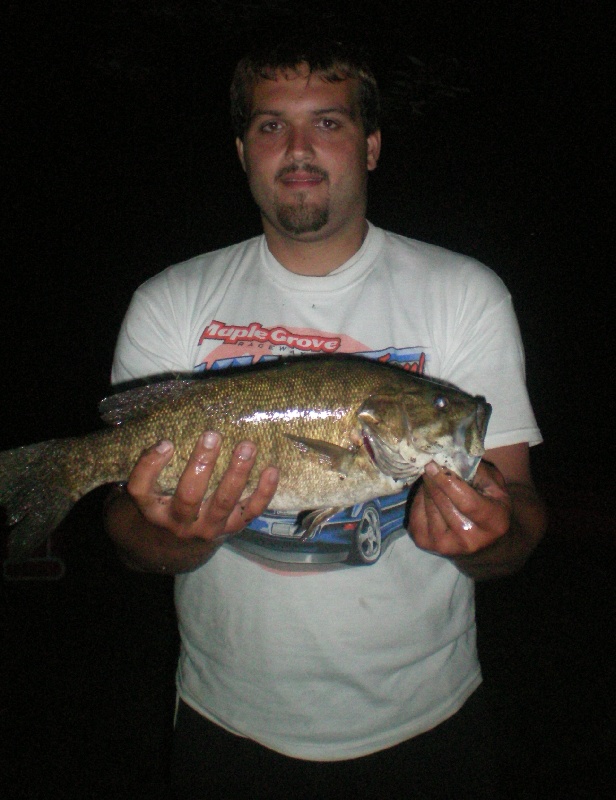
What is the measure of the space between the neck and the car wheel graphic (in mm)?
1135

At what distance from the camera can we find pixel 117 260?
→ 605 inches

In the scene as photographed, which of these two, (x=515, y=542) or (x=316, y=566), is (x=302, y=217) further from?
(x=515, y=542)

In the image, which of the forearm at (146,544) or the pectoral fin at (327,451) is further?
the forearm at (146,544)

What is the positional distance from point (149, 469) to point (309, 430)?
0.65m

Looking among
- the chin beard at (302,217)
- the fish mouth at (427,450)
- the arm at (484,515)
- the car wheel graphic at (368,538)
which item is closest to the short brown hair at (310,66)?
the chin beard at (302,217)

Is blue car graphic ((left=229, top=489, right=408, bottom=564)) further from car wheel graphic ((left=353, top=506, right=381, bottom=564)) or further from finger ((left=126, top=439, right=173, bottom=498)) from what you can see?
finger ((left=126, top=439, right=173, bottom=498))

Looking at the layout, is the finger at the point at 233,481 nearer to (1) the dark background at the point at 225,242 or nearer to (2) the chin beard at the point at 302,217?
(1) the dark background at the point at 225,242

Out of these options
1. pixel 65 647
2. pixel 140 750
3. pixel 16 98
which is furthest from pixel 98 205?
pixel 140 750

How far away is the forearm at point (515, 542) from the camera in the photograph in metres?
2.36

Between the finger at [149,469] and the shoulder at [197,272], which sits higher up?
the shoulder at [197,272]

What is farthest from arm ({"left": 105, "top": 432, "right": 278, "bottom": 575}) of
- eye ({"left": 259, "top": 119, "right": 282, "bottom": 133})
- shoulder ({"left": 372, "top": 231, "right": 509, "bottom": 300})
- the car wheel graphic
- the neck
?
eye ({"left": 259, "top": 119, "right": 282, "bottom": 133})

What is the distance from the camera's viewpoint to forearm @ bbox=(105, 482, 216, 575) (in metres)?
2.45

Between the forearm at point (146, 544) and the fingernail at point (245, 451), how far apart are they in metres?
0.43

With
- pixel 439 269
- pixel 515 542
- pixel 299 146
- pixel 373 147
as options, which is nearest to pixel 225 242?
pixel 373 147
